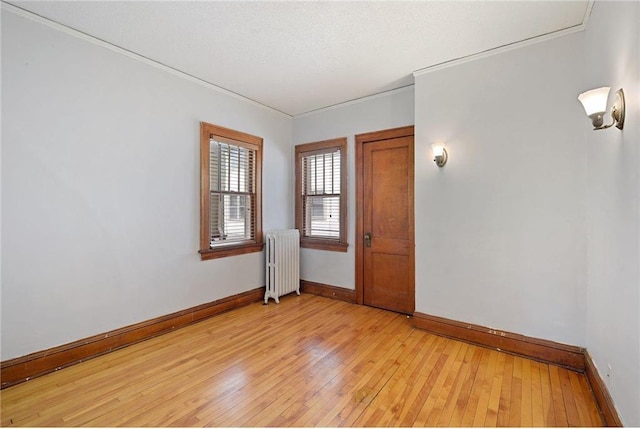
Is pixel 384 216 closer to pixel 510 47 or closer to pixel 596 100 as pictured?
pixel 510 47

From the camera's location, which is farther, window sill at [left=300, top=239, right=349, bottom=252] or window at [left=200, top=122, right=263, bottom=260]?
window sill at [left=300, top=239, right=349, bottom=252]

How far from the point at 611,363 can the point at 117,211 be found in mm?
4030

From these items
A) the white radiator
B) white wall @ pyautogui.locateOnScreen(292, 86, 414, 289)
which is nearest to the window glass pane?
white wall @ pyautogui.locateOnScreen(292, 86, 414, 289)

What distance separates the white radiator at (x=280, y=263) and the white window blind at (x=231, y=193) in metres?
0.37

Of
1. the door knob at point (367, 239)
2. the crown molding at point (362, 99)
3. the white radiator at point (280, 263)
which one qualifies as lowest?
the white radiator at point (280, 263)

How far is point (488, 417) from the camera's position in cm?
187

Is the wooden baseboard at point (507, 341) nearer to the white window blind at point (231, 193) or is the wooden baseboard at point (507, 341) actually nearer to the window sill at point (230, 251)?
the window sill at point (230, 251)

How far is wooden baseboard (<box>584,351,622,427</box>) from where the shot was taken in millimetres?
1736

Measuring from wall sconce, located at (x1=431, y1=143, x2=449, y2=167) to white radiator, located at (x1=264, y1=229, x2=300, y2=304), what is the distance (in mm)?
2301

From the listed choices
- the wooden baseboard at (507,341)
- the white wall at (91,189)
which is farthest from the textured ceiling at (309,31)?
the wooden baseboard at (507,341)

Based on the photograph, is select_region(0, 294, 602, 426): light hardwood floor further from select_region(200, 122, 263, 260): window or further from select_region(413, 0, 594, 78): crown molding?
select_region(413, 0, 594, 78): crown molding

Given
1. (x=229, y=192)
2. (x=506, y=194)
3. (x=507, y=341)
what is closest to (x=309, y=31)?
(x=229, y=192)

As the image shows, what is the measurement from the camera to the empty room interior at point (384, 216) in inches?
76.7

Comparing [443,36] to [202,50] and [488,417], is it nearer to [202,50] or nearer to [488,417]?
[202,50]
